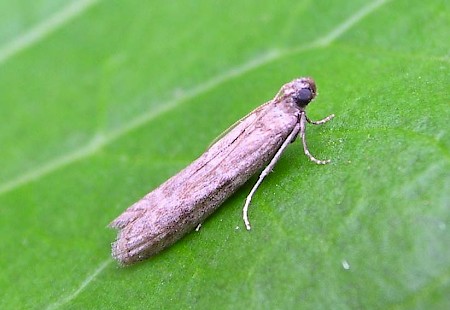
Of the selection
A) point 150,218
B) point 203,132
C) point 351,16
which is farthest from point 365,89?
point 150,218

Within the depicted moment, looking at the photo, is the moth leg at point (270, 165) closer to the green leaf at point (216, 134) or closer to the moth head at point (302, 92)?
the green leaf at point (216, 134)

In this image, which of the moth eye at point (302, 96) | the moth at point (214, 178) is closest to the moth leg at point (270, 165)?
the moth at point (214, 178)

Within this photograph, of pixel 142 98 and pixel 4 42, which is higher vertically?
pixel 4 42

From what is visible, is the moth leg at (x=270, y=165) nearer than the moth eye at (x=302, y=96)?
Yes

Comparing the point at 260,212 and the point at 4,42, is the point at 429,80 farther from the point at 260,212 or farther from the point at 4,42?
the point at 4,42

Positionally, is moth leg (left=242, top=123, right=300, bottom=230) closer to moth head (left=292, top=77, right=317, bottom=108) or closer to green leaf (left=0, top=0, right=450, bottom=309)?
green leaf (left=0, top=0, right=450, bottom=309)

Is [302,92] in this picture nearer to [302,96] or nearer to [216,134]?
[302,96]

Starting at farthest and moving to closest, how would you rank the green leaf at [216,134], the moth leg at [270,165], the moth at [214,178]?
the moth at [214,178] → the moth leg at [270,165] → the green leaf at [216,134]

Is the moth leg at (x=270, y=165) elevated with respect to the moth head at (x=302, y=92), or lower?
lower

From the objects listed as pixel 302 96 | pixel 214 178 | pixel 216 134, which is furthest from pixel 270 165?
pixel 216 134
